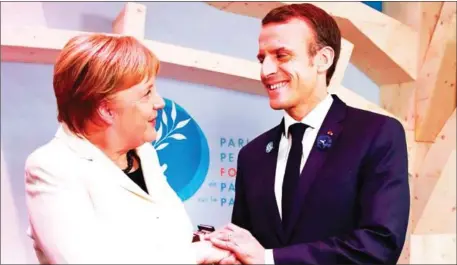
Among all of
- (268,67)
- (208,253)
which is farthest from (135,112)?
(268,67)

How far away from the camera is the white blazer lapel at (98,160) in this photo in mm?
1298

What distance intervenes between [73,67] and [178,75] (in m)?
1.54

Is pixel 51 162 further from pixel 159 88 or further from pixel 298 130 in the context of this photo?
pixel 159 88

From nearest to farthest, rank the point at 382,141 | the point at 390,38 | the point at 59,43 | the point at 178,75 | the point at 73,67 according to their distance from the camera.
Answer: the point at 73,67, the point at 382,141, the point at 59,43, the point at 178,75, the point at 390,38

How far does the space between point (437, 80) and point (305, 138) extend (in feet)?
7.76

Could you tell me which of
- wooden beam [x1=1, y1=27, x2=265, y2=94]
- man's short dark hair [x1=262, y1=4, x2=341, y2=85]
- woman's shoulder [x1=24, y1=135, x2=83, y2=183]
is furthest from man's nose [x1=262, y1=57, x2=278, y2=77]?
wooden beam [x1=1, y1=27, x2=265, y2=94]

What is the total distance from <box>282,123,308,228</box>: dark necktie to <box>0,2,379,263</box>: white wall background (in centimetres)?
130

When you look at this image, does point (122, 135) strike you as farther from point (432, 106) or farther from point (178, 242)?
point (432, 106)

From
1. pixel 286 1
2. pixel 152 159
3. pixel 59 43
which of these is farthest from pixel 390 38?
pixel 152 159

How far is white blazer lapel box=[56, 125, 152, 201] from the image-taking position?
4.26ft

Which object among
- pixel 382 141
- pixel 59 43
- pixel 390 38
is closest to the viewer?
pixel 382 141

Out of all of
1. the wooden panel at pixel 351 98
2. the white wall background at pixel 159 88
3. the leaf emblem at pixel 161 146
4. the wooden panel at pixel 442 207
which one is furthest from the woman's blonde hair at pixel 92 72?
the wooden panel at pixel 442 207

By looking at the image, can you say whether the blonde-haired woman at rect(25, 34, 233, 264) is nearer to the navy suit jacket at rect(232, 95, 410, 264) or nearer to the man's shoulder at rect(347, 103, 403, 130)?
the navy suit jacket at rect(232, 95, 410, 264)

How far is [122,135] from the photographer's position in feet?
4.53
